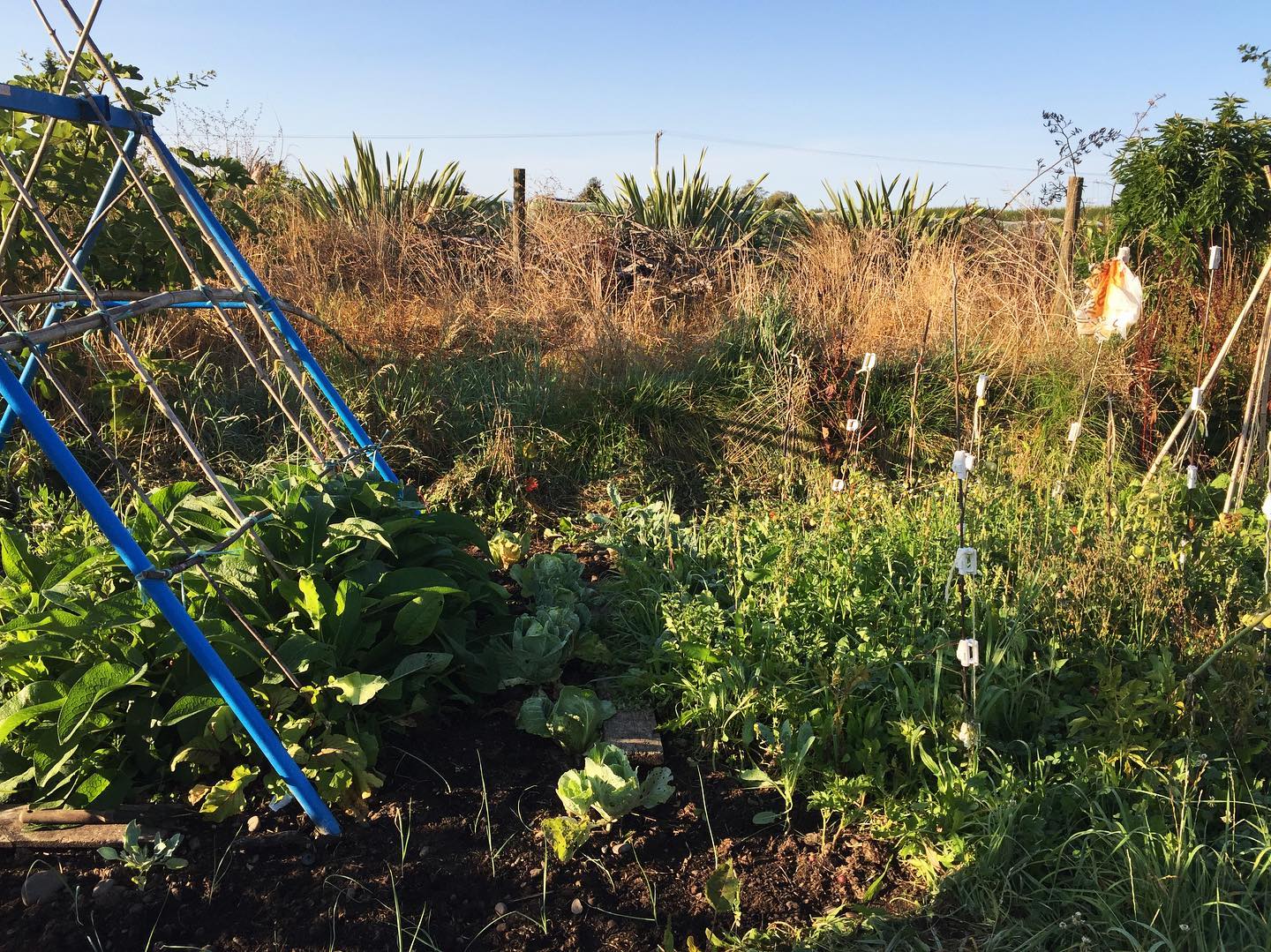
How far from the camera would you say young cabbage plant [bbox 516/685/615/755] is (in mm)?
2438

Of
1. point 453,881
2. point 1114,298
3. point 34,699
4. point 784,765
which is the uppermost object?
point 1114,298

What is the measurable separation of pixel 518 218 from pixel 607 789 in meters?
7.25

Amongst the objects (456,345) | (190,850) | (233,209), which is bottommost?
(190,850)

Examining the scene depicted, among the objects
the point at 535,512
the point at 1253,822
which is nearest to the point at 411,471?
the point at 535,512

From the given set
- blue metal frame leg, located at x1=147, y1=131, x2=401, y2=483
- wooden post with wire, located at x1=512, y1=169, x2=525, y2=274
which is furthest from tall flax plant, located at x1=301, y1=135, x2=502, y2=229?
blue metal frame leg, located at x1=147, y1=131, x2=401, y2=483

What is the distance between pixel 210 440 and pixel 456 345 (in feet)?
5.19

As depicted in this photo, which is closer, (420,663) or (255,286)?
(420,663)

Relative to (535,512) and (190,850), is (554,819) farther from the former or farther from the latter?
(535,512)

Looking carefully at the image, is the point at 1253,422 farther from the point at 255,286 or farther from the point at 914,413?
the point at 255,286

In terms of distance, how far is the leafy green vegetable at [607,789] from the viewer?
2102 mm

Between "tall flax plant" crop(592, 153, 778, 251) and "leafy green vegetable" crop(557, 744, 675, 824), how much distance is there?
7.78m

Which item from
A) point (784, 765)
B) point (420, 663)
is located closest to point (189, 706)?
point (420, 663)

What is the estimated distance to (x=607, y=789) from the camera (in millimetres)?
2104

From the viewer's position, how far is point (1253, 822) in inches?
83.7
